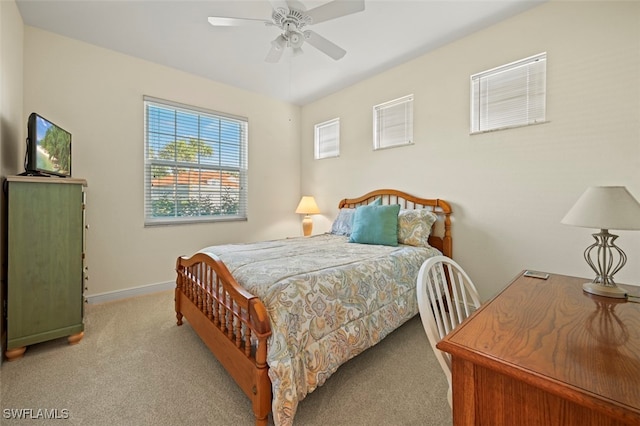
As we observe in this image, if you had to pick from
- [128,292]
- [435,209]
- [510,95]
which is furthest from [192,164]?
[510,95]

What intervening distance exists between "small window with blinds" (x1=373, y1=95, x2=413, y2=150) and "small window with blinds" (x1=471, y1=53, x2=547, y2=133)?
0.69m

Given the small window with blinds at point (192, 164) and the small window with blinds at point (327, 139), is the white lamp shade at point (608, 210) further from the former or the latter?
the small window with blinds at point (192, 164)

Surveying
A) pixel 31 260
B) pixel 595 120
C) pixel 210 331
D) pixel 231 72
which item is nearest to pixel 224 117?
pixel 231 72

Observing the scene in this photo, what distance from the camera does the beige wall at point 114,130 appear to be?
2623 millimetres

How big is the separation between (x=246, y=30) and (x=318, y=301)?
2543 millimetres

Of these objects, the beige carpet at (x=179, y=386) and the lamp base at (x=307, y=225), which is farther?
the lamp base at (x=307, y=225)

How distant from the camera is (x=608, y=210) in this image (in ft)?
3.68

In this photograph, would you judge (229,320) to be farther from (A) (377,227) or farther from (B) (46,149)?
(B) (46,149)

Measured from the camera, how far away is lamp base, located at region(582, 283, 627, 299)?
109 cm

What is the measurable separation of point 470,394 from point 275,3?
2264mm

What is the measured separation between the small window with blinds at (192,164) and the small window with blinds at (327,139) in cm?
109

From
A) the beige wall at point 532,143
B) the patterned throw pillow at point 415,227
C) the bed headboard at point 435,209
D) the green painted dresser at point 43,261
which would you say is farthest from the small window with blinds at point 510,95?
the green painted dresser at point 43,261

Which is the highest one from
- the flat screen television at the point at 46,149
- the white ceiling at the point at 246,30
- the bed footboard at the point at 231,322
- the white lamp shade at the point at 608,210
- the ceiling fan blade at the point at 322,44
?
the white ceiling at the point at 246,30

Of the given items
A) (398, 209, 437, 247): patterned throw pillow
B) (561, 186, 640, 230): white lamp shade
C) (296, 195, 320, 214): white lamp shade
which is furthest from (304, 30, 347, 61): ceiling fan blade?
(296, 195, 320, 214): white lamp shade
